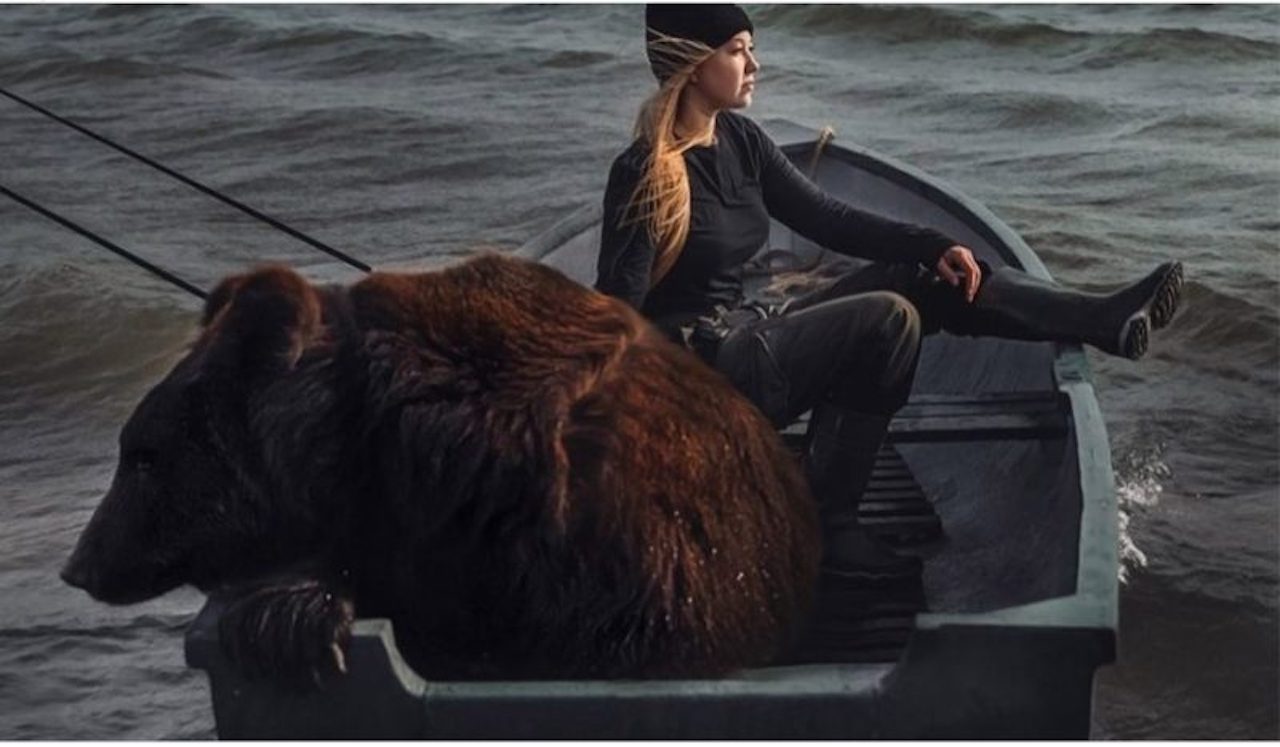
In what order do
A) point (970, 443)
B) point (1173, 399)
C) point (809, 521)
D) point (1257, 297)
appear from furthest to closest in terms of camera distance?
point (1257, 297) < point (1173, 399) < point (970, 443) < point (809, 521)

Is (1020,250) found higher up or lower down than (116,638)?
higher up

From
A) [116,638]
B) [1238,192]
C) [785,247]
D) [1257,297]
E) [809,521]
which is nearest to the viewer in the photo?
[809,521]

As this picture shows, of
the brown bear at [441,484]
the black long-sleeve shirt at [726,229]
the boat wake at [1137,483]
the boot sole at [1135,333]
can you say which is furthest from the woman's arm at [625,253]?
the boat wake at [1137,483]

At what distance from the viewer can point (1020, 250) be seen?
27.8ft

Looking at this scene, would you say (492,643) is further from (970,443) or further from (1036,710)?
(970,443)

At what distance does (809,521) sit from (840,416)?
2.54 ft

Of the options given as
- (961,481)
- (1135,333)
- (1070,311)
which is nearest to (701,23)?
(1070,311)

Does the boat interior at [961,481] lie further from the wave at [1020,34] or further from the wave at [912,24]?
the wave at [912,24]

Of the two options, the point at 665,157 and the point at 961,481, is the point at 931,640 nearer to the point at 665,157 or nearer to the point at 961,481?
the point at 665,157

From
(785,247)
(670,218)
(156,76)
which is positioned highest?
(670,218)

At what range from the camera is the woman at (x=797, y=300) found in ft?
20.5

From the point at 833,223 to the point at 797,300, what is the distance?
312 millimetres

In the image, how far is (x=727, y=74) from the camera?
660cm

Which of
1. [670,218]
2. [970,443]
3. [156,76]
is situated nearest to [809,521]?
[670,218]
